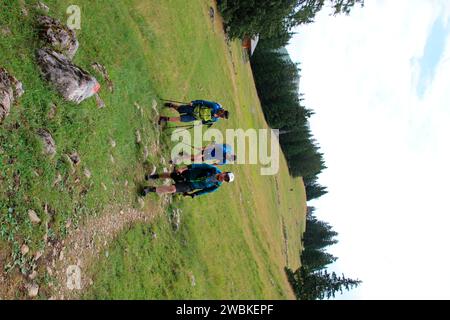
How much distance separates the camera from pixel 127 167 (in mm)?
16188

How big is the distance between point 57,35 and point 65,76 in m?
1.52

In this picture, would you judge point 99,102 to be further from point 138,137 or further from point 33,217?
point 33,217

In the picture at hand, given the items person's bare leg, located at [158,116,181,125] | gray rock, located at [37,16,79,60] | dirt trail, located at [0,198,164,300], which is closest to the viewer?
dirt trail, located at [0,198,164,300]

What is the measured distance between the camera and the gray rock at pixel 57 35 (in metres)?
12.9

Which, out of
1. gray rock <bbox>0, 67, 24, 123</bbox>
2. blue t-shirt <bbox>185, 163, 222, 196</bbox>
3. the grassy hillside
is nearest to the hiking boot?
the grassy hillside

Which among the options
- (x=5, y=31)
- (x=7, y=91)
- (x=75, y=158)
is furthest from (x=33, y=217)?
(x=5, y=31)

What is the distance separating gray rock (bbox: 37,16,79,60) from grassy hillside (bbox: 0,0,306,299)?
0.45 meters

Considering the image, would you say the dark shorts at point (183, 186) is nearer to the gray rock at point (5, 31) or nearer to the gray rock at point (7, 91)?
the gray rock at point (7, 91)

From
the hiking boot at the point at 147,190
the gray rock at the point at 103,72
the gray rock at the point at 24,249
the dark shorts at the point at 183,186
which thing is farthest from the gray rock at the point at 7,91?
the dark shorts at the point at 183,186

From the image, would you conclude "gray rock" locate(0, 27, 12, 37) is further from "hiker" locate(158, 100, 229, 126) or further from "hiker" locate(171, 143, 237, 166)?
"hiker" locate(171, 143, 237, 166)

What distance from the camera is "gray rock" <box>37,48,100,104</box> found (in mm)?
12289

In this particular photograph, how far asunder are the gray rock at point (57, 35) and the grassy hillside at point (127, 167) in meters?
0.45

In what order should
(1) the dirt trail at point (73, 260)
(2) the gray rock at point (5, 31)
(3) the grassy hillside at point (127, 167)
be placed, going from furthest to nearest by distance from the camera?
(2) the gray rock at point (5, 31)
(3) the grassy hillside at point (127, 167)
(1) the dirt trail at point (73, 260)
